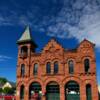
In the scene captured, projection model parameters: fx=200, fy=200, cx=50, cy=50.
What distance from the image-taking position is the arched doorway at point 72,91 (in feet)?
117

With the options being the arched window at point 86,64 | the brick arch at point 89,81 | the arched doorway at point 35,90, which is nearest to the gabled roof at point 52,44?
the arched window at point 86,64

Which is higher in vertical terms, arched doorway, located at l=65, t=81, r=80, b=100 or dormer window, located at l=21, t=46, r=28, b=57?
dormer window, located at l=21, t=46, r=28, b=57

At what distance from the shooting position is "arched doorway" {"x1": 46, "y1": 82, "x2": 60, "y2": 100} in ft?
120

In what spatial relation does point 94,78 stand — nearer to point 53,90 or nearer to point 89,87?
point 89,87

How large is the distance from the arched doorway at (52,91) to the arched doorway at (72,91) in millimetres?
1647

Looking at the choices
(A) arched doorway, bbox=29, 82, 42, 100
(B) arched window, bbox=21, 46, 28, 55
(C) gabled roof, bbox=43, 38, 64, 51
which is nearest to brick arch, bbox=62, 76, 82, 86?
(A) arched doorway, bbox=29, 82, 42, 100

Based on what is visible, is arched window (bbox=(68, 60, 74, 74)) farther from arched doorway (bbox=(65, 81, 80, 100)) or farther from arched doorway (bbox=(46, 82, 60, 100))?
arched doorway (bbox=(46, 82, 60, 100))

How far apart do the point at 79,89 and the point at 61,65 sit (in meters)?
5.47

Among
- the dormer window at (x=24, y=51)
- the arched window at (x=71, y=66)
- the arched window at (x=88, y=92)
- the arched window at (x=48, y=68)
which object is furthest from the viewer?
the dormer window at (x=24, y=51)

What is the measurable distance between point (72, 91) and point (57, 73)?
13.9 feet

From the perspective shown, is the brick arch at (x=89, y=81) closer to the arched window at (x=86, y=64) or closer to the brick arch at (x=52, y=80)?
the arched window at (x=86, y=64)

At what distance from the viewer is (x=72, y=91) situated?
3622 centimetres

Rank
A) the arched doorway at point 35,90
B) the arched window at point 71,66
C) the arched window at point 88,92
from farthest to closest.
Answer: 1. the arched doorway at point 35,90
2. the arched window at point 71,66
3. the arched window at point 88,92

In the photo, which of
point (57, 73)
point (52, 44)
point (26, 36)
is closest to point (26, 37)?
point (26, 36)
